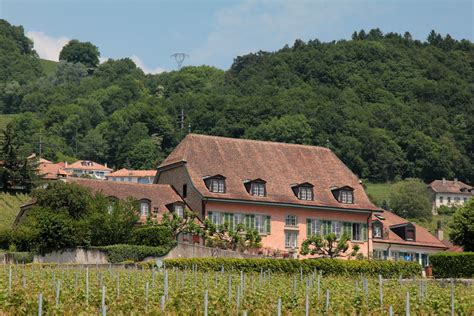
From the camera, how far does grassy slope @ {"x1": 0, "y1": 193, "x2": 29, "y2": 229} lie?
7462 cm

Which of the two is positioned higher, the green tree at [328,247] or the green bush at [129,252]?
the green tree at [328,247]

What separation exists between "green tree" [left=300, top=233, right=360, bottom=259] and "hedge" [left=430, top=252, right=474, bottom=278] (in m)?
7.04

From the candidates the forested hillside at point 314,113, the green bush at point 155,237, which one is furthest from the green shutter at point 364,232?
the forested hillside at point 314,113

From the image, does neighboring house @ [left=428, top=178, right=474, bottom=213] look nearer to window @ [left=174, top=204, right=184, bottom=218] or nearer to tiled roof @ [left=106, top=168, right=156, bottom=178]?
tiled roof @ [left=106, top=168, right=156, bottom=178]

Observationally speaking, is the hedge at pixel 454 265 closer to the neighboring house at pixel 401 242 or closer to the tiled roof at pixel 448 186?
the neighboring house at pixel 401 242

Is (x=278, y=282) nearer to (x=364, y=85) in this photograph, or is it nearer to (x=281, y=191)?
(x=281, y=191)

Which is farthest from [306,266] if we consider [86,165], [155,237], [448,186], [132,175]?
[86,165]

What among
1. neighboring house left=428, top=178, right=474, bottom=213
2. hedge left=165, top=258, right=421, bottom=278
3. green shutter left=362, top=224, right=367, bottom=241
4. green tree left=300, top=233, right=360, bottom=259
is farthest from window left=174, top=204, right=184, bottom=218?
neighboring house left=428, top=178, right=474, bottom=213

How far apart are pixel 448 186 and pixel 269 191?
96.7 meters

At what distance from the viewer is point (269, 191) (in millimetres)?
71812

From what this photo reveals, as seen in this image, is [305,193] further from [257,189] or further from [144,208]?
[144,208]

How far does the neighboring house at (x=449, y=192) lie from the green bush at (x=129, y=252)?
106 m

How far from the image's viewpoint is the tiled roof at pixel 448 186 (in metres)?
160

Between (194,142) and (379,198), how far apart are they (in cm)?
7686
